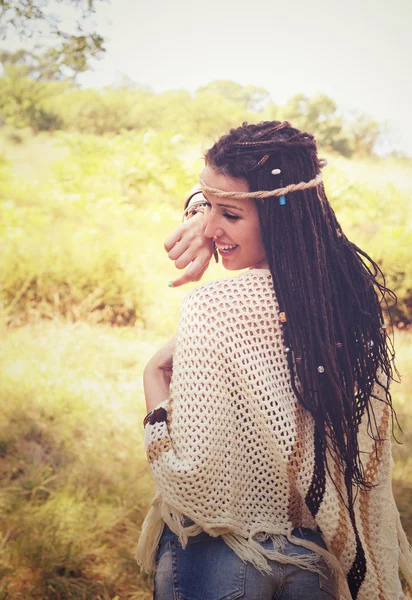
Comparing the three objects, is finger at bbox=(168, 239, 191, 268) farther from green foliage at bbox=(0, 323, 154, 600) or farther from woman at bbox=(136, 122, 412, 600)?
green foliage at bbox=(0, 323, 154, 600)

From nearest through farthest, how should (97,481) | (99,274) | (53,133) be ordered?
(97,481)
(99,274)
(53,133)

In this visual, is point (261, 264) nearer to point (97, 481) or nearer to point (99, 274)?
point (97, 481)

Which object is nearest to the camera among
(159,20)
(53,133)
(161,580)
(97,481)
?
(161,580)

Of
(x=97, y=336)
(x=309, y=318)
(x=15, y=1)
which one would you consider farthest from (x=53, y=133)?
(x=309, y=318)

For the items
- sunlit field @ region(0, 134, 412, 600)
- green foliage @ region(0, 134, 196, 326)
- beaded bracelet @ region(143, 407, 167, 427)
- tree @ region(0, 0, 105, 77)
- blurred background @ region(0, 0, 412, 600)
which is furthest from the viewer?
green foliage @ region(0, 134, 196, 326)

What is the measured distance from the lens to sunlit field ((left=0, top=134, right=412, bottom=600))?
256 cm

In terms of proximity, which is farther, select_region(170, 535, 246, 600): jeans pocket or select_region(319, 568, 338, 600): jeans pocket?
select_region(319, 568, 338, 600): jeans pocket

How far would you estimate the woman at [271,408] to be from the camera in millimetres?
1257

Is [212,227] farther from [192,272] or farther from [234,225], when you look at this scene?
[192,272]

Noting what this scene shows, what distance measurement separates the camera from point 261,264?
1.53 metres

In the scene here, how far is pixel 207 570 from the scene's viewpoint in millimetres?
1257

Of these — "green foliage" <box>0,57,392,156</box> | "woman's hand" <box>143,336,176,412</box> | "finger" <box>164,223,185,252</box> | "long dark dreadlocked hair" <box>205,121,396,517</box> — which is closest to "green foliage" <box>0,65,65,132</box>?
"green foliage" <box>0,57,392,156</box>

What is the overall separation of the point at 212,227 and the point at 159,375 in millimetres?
453

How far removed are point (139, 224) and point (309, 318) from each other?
3.04 metres
